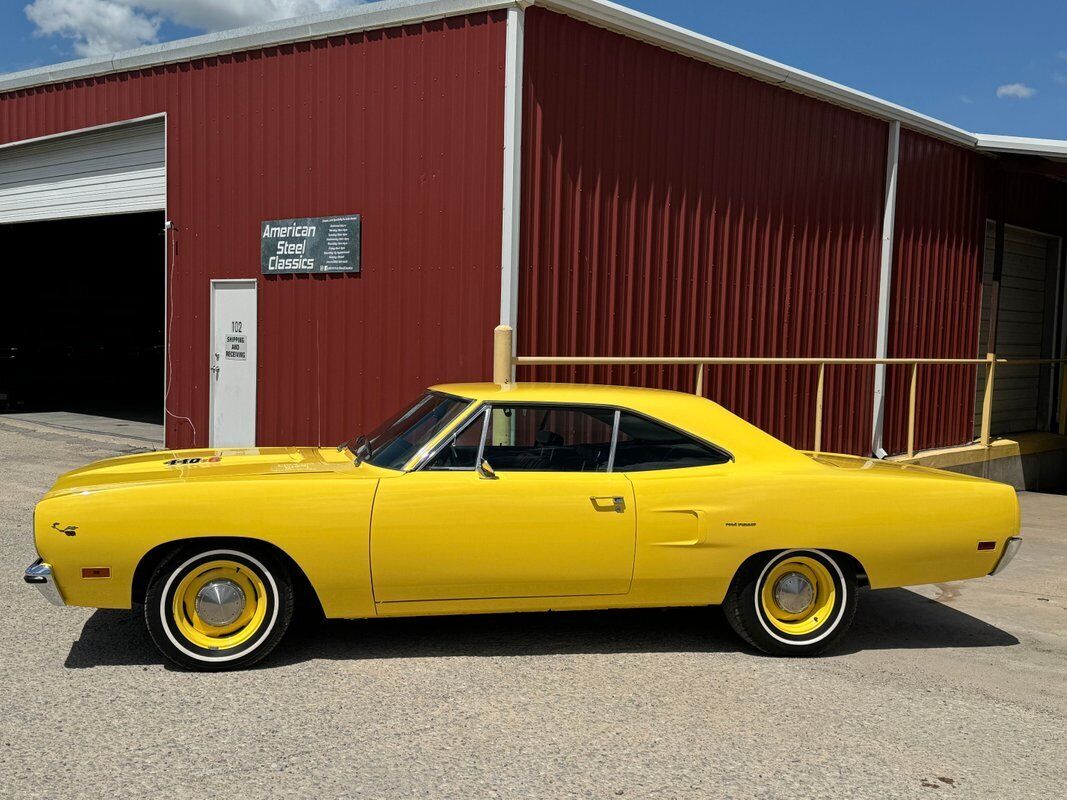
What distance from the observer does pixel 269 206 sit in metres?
10.2

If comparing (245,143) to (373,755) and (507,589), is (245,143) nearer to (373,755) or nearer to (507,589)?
(507,589)

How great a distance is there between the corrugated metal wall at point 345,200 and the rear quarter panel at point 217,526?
4.27m

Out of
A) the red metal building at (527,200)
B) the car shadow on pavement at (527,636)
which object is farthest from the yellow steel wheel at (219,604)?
the red metal building at (527,200)

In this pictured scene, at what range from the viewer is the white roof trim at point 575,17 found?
8680 millimetres

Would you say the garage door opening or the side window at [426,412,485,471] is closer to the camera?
the side window at [426,412,485,471]

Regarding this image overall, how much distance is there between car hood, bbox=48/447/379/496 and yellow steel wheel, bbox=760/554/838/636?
2040mm

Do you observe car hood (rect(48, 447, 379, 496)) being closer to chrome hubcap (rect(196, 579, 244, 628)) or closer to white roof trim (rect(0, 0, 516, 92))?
chrome hubcap (rect(196, 579, 244, 628))

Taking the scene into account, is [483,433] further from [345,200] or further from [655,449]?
[345,200]

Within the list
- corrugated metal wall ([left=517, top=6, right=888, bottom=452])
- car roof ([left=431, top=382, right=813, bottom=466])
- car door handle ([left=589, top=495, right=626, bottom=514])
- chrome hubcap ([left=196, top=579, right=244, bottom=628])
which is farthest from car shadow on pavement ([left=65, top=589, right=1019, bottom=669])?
corrugated metal wall ([left=517, top=6, right=888, bottom=452])

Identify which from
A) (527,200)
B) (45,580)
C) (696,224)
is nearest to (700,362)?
(696,224)

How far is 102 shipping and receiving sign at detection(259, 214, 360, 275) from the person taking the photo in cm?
952

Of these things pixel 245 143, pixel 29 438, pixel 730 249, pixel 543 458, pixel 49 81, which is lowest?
pixel 29 438

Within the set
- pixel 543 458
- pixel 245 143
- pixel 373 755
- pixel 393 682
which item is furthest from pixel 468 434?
pixel 245 143

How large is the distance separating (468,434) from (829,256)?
301 inches
